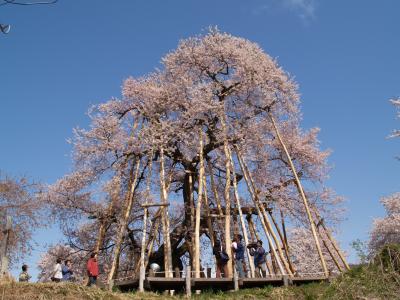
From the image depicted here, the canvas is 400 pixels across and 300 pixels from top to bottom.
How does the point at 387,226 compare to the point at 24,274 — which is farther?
the point at 387,226

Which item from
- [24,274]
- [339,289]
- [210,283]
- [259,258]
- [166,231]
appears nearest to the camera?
[339,289]

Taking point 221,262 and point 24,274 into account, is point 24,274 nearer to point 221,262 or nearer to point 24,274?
point 24,274

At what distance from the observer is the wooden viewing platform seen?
17.3 m

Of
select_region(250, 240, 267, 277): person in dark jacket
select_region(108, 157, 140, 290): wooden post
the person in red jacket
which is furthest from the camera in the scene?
select_region(108, 157, 140, 290): wooden post

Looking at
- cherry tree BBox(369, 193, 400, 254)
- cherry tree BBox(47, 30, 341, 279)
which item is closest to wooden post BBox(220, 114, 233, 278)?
cherry tree BBox(47, 30, 341, 279)

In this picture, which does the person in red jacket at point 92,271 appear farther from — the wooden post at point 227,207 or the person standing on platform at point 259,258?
the person standing on platform at point 259,258

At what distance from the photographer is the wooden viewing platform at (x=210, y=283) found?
17297mm

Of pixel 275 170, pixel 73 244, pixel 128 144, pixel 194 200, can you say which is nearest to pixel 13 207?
pixel 73 244

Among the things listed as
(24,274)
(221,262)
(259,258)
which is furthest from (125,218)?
(259,258)

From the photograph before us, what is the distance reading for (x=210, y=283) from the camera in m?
18.1

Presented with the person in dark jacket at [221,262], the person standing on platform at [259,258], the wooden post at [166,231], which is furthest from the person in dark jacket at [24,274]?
the person standing on platform at [259,258]

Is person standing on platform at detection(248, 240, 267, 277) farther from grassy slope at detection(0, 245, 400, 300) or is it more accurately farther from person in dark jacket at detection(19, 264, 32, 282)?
person in dark jacket at detection(19, 264, 32, 282)

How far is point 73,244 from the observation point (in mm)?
26156

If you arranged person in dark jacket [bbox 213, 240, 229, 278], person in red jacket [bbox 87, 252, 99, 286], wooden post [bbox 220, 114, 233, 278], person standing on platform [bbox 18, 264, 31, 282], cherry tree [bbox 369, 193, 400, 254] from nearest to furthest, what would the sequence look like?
person standing on platform [bbox 18, 264, 31, 282] → person in red jacket [bbox 87, 252, 99, 286] → person in dark jacket [bbox 213, 240, 229, 278] → wooden post [bbox 220, 114, 233, 278] → cherry tree [bbox 369, 193, 400, 254]
